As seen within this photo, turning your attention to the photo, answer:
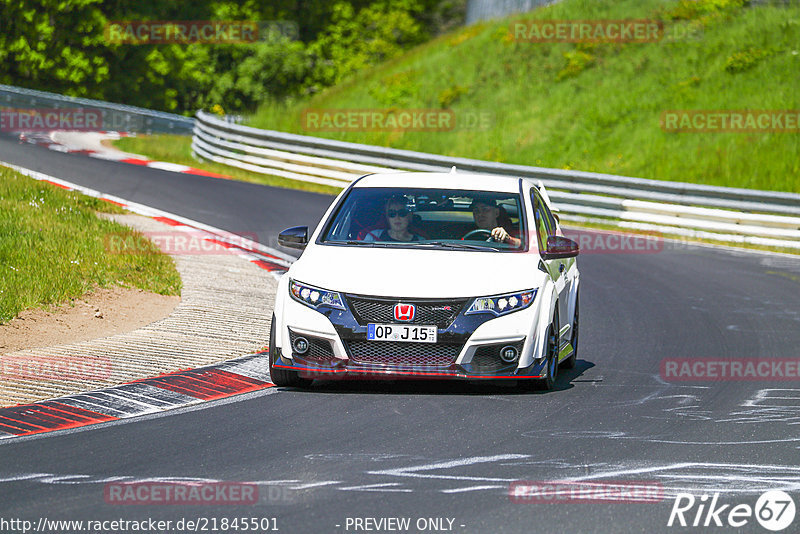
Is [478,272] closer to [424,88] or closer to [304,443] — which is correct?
[304,443]

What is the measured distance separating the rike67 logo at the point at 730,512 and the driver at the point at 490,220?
3.67 metres

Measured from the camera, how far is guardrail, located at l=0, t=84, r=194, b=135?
35.5 m

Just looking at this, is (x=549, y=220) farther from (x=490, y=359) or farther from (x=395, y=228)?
(x=490, y=359)

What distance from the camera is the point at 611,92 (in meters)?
32.6

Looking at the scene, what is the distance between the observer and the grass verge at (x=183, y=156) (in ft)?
92.4

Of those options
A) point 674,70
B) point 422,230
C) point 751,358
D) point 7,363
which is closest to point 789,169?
point 674,70

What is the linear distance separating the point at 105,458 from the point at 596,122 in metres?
25.7

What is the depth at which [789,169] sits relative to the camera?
86.9ft

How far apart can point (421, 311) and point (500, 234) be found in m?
1.43

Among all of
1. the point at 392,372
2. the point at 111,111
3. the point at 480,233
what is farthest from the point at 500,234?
the point at 111,111

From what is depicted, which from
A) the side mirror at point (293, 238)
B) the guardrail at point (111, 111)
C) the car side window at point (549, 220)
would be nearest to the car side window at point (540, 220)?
the car side window at point (549, 220)

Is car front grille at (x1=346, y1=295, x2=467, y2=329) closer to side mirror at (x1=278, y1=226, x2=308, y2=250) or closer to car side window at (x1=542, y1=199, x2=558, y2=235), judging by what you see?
side mirror at (x1=278, y1=226, x2=308, y2=250)

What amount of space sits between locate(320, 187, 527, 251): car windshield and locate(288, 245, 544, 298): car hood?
25cm

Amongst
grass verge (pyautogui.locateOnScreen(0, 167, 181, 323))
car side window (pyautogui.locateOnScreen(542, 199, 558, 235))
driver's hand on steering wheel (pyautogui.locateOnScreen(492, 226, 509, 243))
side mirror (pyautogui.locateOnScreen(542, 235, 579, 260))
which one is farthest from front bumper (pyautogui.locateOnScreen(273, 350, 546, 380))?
grass verge (pyautogui.locateOnScreen(0, 167, 181, 323))
